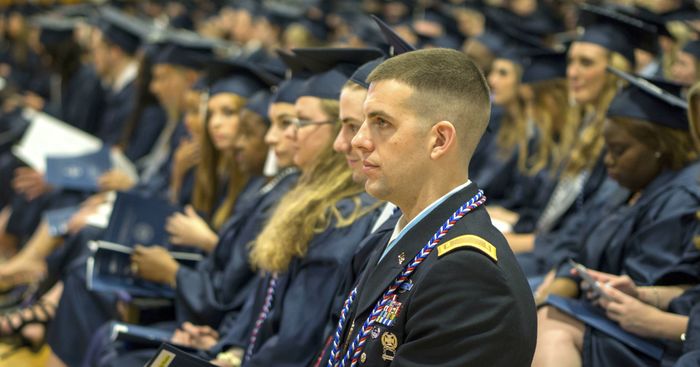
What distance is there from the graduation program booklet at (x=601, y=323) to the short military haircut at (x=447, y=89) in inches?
42.5

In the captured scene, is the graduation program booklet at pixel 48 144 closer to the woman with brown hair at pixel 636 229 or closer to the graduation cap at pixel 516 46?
the graduation cap at pixel 516 46

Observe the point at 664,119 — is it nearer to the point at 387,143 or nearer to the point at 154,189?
the point at 387,143

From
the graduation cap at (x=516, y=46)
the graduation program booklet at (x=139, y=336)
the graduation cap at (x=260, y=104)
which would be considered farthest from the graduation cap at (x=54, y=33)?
the graduation program booklet at (x=139, y=336)

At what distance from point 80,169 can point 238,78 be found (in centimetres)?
139

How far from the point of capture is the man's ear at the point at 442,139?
178 centimetres

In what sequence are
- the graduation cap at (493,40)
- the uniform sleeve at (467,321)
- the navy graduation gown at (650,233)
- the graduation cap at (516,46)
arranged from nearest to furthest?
the uniform sleeve at (467,321) → the navy graduation gown at (650,233) → the graduation cap at (516,46) → the graduation cap at (493,40)

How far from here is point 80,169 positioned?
201 inches

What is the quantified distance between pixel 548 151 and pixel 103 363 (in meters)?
2.57

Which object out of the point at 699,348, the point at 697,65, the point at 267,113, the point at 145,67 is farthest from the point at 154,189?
the point at 699,348

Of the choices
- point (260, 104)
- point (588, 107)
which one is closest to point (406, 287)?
point (260, 104)

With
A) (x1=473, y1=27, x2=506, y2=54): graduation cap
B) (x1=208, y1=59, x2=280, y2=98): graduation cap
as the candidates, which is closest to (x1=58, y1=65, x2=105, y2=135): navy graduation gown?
(x1=473, y1=27, x2=506, y2=54): graduation cap

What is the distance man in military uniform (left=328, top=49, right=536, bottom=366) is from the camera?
162cm

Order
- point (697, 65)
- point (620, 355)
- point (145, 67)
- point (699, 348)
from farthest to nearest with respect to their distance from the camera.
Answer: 1. point (145, 67)
2. point (697, 65)
3. point (620, 355)
4. point (699, 348)

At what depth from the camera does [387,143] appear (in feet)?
5.99
